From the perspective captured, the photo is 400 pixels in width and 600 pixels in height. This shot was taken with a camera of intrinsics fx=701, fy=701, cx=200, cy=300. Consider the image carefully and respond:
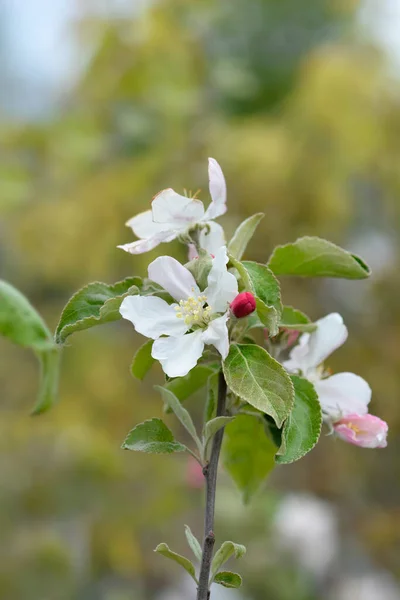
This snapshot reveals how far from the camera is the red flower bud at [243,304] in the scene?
0.91 feet

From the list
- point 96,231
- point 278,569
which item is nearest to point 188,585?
point 278,569

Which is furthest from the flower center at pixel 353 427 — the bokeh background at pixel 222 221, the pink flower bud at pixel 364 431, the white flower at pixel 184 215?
the bokeh background at pixel 222 221

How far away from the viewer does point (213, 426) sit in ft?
0.90

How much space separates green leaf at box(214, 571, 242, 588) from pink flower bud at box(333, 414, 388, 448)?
0.27ft

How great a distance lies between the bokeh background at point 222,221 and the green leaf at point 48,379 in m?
0.71

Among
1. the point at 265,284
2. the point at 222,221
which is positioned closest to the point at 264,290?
the point at 265,284

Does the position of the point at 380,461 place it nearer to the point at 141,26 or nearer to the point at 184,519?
the point at 184,519

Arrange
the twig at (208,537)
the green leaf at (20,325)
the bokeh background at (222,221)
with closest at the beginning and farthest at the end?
the twig at (208,537) < the green leaf at (20,325) < the bokeh background at (222,221)

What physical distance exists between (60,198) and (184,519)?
727mm

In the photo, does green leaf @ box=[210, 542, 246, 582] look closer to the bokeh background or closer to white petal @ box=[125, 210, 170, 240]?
white petal @ box=[125, 210, 170, 240]

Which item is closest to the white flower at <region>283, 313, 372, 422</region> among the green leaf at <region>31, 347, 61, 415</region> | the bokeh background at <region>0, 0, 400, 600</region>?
the green leaf at <region>31, 347, 61, 415</region>

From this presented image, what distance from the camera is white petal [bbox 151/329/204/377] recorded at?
0.27 meters

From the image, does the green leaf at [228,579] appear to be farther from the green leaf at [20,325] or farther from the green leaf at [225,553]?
the green leaf at [20,325]

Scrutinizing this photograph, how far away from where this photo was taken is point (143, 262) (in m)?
1.17
